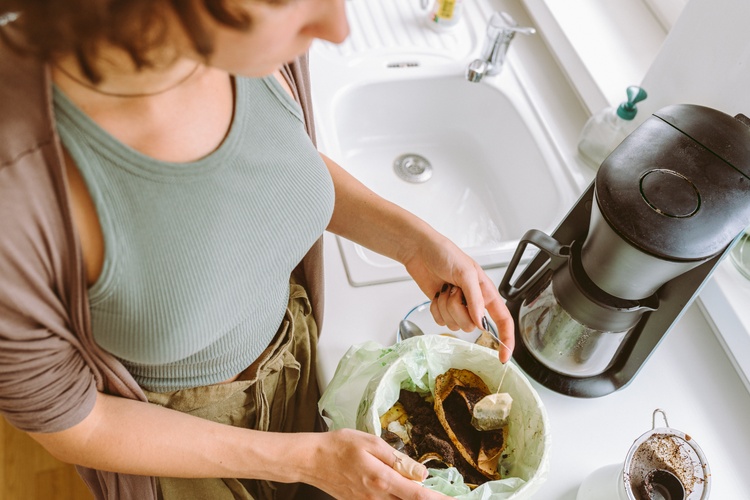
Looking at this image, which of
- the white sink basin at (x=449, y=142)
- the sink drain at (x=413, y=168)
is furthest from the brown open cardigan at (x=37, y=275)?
the sink drain at (x=413, y=168)

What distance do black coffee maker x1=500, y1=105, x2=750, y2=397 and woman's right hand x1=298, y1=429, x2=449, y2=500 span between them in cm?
29

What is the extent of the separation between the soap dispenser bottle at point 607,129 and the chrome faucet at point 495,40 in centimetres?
22

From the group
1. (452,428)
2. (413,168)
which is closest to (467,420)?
(452,428)

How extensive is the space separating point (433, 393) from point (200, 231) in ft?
1.27

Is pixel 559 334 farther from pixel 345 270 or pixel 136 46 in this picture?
pixel 136 46

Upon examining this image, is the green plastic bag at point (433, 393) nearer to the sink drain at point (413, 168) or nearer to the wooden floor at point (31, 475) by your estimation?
the sink drain at point (413, 168)

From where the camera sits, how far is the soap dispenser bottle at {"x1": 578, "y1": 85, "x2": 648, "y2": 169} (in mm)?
1150

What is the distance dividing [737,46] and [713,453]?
619 mm

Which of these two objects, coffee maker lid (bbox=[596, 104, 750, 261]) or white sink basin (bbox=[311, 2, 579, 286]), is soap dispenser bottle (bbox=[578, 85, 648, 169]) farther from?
coffee maker lid (bbox=[596, 104, 750, 261])

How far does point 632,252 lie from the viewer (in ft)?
2.35

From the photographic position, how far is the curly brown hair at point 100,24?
1.45 ft

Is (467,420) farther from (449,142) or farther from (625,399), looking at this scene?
(449,142)

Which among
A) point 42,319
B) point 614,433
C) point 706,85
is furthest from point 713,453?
point 42,319

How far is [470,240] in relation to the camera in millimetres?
1337
